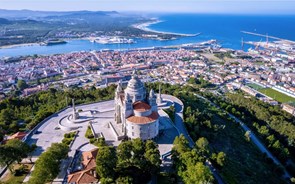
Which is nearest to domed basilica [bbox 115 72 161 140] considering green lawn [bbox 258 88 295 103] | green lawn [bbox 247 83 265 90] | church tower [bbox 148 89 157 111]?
church tower [bbox 148 89 157 111]

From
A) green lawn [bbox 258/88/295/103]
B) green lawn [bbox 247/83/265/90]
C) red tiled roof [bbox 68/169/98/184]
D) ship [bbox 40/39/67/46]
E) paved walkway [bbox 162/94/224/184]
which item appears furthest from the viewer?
ship [bbox 40/39/67/46]

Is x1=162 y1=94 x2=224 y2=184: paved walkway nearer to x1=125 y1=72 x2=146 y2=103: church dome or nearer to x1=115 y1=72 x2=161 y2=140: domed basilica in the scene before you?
x1=115 y1=72 x2=161 y2=140: domed basilica

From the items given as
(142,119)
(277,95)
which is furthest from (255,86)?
(142,119)

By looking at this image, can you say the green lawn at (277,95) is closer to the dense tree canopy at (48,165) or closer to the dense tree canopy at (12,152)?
the dense tree canopy at (48,165)

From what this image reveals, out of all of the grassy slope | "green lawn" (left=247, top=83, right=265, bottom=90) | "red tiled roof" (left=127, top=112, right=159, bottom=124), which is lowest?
the grassy slope

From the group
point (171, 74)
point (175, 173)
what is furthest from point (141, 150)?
point (171, 74)

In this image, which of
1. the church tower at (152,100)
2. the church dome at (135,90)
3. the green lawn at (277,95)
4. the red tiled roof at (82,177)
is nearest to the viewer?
the red tiled roof at (82,177)

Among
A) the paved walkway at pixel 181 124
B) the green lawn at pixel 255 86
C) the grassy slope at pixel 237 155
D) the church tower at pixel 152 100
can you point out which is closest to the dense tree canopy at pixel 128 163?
the paved walkway at pixel 181 124

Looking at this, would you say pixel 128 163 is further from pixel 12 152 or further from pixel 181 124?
pixel 181 124

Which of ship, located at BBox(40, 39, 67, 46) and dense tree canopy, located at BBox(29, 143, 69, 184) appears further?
ship, located at BBox(40, 39, 67, 46)
